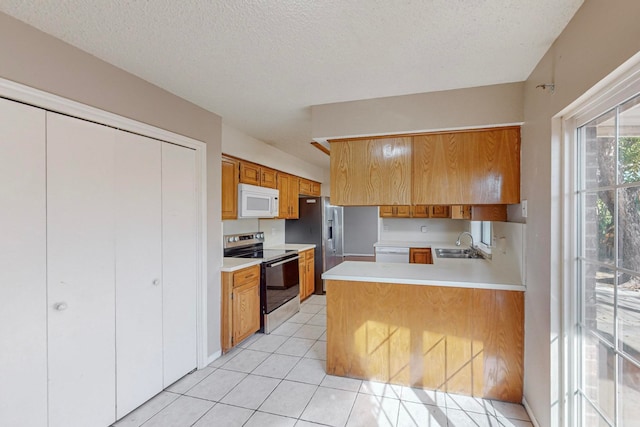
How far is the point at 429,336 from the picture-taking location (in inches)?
90.0

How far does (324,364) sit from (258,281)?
1163 millimetres

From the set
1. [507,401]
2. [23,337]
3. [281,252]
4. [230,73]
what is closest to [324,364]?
[507,401]

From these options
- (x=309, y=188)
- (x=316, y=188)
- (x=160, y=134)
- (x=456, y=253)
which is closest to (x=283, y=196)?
(x=309, y=188)

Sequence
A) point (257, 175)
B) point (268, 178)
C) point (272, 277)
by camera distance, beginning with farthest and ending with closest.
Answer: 1. point (268, 178)
2. point (257, 175)
3. point (272, 277)

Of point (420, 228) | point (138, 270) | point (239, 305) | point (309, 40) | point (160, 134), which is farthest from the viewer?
point (420, 228)

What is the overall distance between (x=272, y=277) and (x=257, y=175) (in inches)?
50.2

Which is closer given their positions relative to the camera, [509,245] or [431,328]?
[431,328]

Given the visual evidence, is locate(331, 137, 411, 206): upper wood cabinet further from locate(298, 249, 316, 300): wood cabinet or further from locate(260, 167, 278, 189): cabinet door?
locate(298, 249, 316, 300): wood cabinet

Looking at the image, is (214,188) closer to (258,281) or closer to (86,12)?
(258,281)

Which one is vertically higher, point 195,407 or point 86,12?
point 86,12

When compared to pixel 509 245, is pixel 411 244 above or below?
below

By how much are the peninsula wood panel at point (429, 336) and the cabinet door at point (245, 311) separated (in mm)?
1014

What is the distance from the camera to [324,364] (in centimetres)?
268

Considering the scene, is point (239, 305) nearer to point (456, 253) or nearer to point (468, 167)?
point (468, 167)
